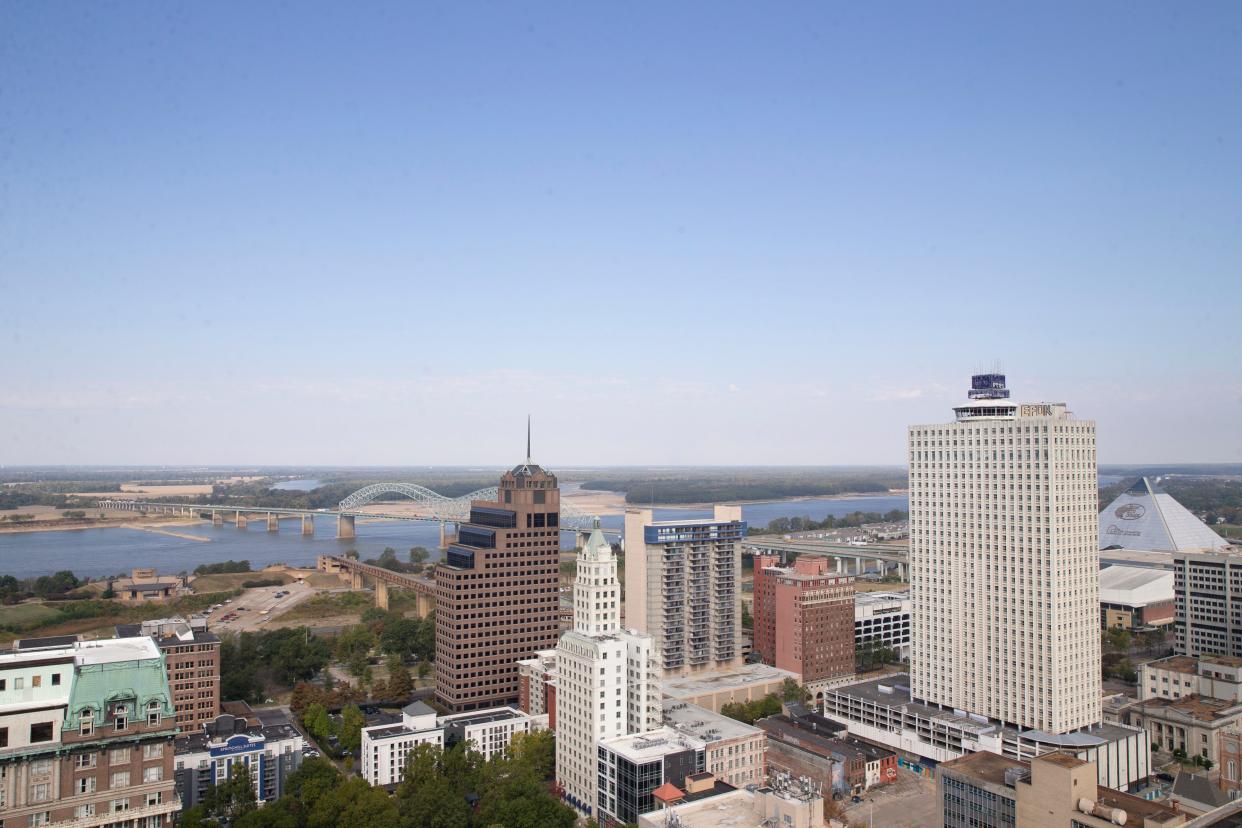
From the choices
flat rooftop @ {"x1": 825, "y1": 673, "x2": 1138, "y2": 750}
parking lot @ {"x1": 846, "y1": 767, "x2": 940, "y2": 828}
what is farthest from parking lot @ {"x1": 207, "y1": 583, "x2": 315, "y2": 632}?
parking lot @ {"x1": 846, "y1": 767, "x2": 940, "y2": 828}

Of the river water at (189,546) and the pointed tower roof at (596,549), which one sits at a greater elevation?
the pointed tower roof at (596,549)

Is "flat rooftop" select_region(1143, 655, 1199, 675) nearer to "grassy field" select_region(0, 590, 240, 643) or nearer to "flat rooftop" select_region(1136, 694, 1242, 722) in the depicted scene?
"flat rooftop" select_region(1136, 694, 1242, 722)

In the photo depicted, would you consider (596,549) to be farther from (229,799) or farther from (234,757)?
(229,799)

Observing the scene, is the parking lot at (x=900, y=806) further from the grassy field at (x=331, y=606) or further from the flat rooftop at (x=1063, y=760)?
the grassy field at (x=331, y=606)

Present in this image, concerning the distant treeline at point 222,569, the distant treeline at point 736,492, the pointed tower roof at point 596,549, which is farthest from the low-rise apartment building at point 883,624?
the distant treeline at point 736,492

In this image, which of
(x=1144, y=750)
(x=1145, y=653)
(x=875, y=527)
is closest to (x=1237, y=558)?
(x=1145, y=653)

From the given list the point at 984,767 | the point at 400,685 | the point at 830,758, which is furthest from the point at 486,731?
the point at 984,767

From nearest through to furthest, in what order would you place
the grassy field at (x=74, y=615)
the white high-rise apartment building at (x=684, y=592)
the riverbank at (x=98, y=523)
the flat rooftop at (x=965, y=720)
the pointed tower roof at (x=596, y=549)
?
1. the flat rooftop at (x=965, y=720)
2. the pointed tower roof at (x=596, y=549)
3. the white high-rise apartment building at (x=684, y=592)
4. the grassy field at (x=74, y=615)
5. the riverbank at (x=98, y=523)
